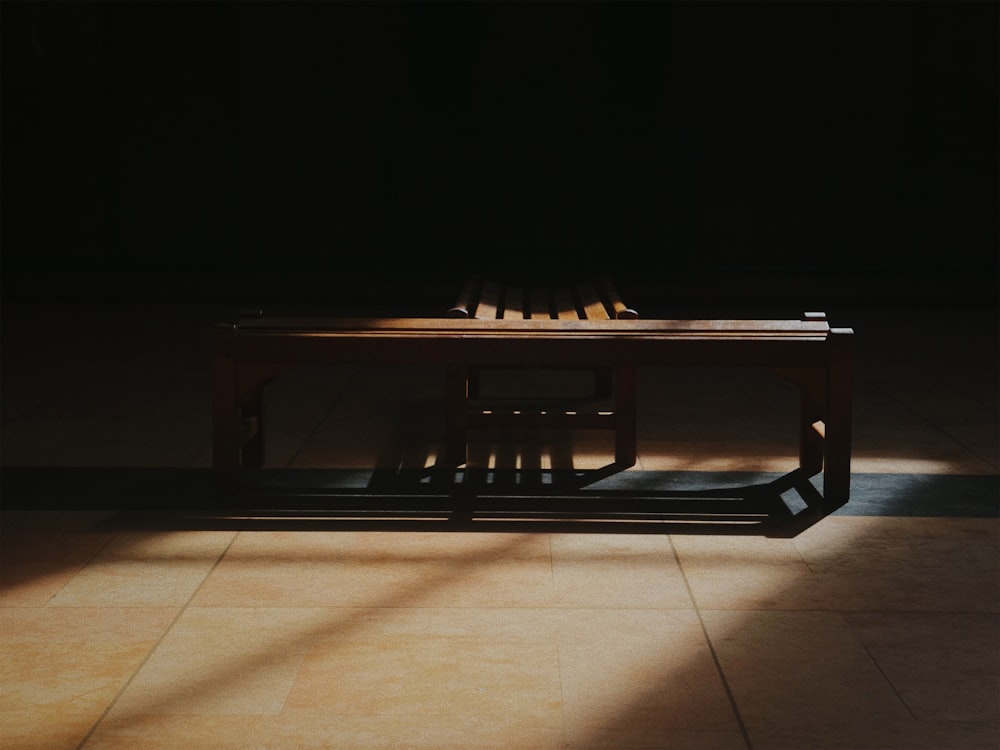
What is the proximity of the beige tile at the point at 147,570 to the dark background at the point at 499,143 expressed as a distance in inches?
273

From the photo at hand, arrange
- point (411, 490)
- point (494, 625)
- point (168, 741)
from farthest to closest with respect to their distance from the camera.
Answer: point (411, 490) < point (494, 625) < point (168, 741)

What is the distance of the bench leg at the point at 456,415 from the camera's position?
15.5 feet

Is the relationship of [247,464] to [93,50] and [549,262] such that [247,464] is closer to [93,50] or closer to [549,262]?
[549,262]

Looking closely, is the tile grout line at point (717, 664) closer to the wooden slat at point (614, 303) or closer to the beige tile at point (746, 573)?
the beige tile at point (746, 573)

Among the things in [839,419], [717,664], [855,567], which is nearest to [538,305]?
[839,419]

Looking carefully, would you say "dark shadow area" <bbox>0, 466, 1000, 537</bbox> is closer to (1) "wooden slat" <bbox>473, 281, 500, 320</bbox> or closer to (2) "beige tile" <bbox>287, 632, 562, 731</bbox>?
(1) "wooden slat" <bbox>473, 281, 500, 320</bbox>

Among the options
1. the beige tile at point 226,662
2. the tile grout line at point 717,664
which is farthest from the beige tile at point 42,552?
the tile grout line at point 717,664

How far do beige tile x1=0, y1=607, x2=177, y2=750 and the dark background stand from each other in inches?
299

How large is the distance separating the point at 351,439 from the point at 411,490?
0.85 metres

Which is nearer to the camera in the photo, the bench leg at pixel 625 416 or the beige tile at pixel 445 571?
the beige tile at pixel 445 571

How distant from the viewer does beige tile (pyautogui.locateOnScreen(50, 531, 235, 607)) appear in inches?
131

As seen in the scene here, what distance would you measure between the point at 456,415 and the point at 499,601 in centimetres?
149

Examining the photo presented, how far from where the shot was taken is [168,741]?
99.5 inches

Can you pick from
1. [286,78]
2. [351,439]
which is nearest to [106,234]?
[286,78]
